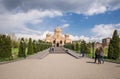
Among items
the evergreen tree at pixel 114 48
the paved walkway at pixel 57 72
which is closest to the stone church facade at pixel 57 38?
the evergreen tree at pixel 114 48

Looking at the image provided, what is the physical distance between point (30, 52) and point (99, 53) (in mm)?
19080

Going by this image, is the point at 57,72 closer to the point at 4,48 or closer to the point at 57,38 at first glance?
the point at 4,48

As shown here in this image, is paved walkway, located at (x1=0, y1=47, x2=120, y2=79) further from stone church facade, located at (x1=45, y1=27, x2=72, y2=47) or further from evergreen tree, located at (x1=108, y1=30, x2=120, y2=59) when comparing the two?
stone church facade, located at (x1=45, y1=27, x2=72, y2=47)

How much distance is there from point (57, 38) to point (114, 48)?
9017 cm

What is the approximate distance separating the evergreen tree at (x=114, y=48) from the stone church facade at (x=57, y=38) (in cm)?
8751

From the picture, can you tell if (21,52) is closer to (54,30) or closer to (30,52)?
(30,52)

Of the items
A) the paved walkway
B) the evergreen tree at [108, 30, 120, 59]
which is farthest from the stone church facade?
the paved walkway

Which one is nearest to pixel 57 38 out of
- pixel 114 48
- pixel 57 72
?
pixel 114 48

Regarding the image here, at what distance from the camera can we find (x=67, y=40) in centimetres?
11631

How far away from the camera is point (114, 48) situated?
22234 millimetres

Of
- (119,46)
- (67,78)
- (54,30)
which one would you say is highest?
(54,30)

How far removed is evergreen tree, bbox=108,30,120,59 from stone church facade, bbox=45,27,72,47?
8751 cm

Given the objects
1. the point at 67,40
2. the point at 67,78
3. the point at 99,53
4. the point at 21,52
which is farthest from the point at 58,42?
the point at 67,78

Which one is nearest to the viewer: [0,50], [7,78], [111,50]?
[7,78]
